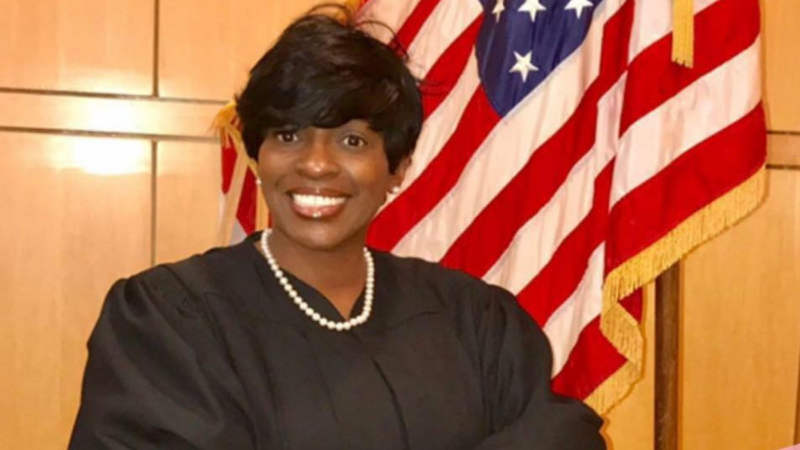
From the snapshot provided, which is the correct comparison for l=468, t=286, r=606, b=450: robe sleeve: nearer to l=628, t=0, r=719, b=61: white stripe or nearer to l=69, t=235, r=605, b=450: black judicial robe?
l=69, t=235, r=605, b=450: black judicial robe

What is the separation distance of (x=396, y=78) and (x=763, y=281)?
1.87m

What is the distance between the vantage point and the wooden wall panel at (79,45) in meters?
2.85

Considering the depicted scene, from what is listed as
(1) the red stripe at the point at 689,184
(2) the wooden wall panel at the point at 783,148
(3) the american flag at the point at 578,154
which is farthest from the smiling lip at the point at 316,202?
(2) the wooden wall panel at the point at 783,148

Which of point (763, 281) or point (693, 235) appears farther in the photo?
point (763, 281)

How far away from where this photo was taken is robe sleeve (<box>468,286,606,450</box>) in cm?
154

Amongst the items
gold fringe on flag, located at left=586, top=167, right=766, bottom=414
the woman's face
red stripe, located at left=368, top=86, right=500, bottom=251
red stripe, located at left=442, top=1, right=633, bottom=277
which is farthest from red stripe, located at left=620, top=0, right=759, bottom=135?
the woman's face

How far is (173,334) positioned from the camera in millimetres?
1418

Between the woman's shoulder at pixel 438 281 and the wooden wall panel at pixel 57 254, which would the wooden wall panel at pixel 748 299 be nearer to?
the woman's shoulder at pixel 438 281

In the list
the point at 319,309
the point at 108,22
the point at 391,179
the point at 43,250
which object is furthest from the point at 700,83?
the point at 43,250

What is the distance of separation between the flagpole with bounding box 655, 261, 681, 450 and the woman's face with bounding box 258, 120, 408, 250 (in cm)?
101

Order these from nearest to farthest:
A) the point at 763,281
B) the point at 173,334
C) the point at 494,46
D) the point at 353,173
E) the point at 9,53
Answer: the point at 173,334 → the point at 353,173 → the point at 494,46 → the point at 9,53 → the point at 763,281

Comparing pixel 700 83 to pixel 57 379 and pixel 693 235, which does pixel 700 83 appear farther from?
pixel 57 379

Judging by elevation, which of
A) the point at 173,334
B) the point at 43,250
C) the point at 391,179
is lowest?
the point at 43,250

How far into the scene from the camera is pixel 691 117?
2.32m
